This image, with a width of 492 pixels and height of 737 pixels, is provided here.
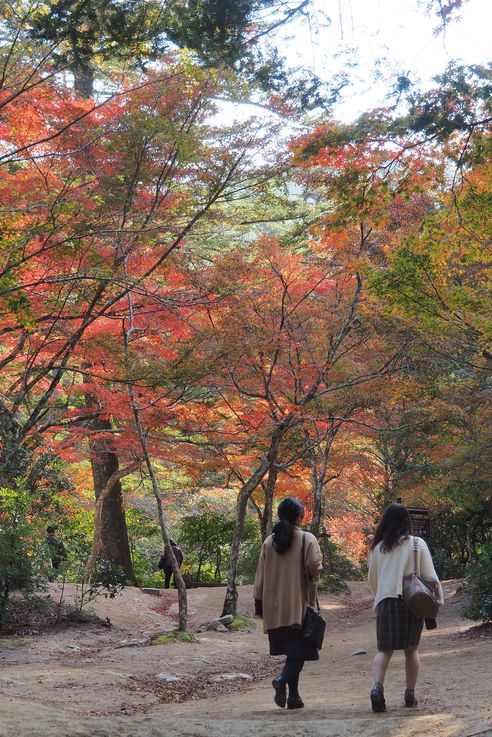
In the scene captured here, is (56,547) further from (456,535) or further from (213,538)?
(456,535)

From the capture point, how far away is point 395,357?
13.6 meters

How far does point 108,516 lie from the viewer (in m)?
17.4

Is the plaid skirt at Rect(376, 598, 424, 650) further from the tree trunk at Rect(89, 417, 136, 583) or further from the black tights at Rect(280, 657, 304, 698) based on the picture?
the tree trunk at Rect(89, 417, 136, 583)

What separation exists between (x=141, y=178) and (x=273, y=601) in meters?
7.02

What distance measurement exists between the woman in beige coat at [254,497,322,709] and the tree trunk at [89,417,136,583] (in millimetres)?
11769

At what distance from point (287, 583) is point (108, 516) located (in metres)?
12.6

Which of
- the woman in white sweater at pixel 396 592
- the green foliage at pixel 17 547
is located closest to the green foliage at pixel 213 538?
the green foliage at pixel 17 547

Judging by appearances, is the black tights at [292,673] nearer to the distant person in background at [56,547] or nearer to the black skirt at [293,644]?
the black skirt at [293,644]

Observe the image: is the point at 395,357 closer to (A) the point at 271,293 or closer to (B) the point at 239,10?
(A) the point at 271,293

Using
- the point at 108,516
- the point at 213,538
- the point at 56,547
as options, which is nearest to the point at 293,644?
the point at 56,547

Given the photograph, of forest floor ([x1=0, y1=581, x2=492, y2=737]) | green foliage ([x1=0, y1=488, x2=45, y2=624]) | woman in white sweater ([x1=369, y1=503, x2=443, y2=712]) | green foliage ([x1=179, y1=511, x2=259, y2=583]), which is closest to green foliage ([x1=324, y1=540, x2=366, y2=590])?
green foliage ([x1=179, y1=511, x2=259, y2=583])

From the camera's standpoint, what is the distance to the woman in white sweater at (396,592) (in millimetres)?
4988

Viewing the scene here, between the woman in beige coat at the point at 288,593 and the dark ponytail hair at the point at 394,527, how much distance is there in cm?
49

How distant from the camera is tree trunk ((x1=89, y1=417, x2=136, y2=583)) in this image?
17.1 meters
